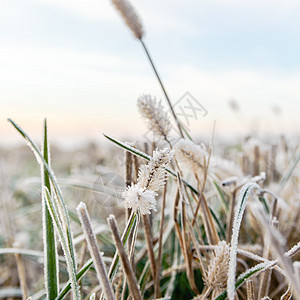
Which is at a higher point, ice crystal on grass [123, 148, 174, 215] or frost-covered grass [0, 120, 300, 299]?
ice crystal on grass [123, 148, 174, 215]

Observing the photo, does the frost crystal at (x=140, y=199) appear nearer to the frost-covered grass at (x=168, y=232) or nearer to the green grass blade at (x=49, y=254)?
the frost-covered grass at (x=168, y=232)

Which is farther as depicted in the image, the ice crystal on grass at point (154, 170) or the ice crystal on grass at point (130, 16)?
the ice crystal on grass at point (130, 16)

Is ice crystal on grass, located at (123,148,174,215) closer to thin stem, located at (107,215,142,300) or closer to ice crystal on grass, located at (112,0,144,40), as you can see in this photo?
thin stem, located at (107,215,142,300)

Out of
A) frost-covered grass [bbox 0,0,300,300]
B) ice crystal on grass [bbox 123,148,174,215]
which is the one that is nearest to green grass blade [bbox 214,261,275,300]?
frost-covered grass [bbox 0,0,300,300]

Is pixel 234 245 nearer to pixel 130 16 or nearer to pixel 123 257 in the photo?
pixel 123 257

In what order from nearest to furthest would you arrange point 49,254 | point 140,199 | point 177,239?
1. point 140,199
2. point 49,254
3. point 177,239

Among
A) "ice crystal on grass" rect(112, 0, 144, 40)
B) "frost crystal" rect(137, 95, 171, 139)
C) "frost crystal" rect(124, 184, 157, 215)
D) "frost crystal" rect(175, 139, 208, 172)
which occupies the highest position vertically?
"ice crystal on grass" rect(112, 0, 144, 40)

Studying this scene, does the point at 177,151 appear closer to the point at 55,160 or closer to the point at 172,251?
the point at 172,251

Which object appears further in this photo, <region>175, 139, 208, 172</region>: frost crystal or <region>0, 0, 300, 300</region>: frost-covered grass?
<region>175, 139, 208, 172</region>: frost crystal

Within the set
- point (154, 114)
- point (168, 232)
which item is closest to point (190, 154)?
point (154, 114)

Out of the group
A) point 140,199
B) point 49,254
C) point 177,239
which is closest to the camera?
point 140,199

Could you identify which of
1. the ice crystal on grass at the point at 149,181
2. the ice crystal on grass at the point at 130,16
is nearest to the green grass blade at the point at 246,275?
the ice crystal on grass at the point at 149,181

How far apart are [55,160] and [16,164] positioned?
609 mm

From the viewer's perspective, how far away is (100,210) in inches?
53.9
